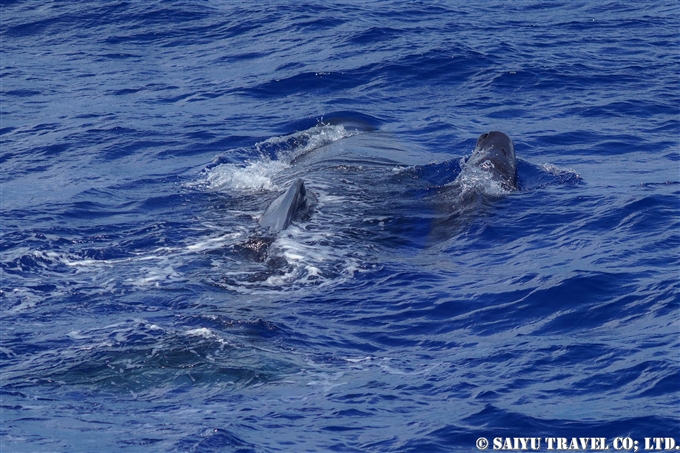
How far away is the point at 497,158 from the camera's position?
68.3 ft

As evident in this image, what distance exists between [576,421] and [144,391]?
490 centimetres

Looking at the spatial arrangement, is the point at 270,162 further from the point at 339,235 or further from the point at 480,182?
the point at 339,235

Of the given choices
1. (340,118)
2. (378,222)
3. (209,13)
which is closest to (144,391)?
(378,222)

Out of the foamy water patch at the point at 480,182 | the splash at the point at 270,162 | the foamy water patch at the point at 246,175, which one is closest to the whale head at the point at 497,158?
the foamy water patch at the point at 480,182

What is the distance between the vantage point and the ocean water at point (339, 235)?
1154cm

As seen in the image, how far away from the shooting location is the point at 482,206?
18953 mm

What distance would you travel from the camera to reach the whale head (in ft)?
66.7

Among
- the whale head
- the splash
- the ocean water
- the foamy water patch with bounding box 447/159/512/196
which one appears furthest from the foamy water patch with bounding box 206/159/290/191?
the whale head

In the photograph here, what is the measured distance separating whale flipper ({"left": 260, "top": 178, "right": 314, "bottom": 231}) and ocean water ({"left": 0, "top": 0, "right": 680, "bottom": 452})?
10.2 inches

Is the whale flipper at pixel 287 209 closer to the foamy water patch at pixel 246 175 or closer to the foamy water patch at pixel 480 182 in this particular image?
the foamy water patch at pixel 246 175

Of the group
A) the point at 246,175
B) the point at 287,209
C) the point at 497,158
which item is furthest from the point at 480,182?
the point at 246,175

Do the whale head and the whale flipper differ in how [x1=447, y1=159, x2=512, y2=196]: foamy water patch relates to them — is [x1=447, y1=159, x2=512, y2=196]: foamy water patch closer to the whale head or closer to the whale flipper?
the whale head

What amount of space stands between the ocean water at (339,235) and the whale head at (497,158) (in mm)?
364

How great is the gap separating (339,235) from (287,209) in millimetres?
1022
